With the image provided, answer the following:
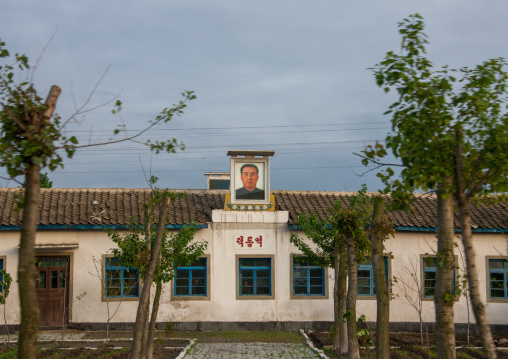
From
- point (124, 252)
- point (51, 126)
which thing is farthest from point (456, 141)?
point (124, 252)

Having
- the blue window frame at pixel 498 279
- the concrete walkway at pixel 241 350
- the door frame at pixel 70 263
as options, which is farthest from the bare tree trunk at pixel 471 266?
the blue window frame at pixel 498 279

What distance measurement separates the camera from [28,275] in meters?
5.52

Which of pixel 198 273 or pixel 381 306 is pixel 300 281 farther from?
pixel 381 306

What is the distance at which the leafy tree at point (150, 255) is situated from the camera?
1084 cm

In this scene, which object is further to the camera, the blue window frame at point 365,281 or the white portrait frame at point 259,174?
the blue window frame at point 365,281

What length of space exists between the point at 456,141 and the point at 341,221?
6855 millimetres

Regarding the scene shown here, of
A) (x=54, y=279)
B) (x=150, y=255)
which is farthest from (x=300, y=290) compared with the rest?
(x=150, y=255)

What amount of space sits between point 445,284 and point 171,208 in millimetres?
14460

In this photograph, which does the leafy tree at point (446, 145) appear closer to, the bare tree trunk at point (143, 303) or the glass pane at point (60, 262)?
the bare tree trunk at point (143, 303)

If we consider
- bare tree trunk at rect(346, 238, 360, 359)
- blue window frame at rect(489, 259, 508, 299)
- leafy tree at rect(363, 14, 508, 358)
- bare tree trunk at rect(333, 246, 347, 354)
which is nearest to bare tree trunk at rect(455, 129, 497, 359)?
leafy tree at rect(363, 14, 508, 358)

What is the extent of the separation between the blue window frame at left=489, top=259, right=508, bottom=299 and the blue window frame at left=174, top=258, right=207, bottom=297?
9282 millimetres

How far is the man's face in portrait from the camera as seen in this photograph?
19859 mm

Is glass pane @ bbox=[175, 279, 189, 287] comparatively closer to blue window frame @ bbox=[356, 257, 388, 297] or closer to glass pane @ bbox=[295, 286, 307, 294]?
glass pane @ bbox=[295, 286, 307, 294]

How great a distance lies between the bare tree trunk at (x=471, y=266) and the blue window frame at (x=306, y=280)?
1340 centimetres
